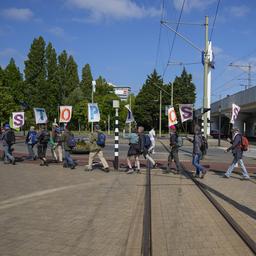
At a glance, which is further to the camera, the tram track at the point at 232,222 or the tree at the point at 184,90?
the tree at the point at 184,90

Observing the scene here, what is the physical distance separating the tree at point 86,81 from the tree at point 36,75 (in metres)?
16.6

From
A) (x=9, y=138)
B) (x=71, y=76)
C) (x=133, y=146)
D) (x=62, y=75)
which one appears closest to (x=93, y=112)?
(x=9, y=138)

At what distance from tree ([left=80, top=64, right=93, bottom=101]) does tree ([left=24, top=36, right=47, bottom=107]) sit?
16644 millimetres

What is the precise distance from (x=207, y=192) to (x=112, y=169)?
20.5 feet

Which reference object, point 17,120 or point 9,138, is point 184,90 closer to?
point 17,120

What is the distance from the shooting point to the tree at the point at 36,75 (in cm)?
8181

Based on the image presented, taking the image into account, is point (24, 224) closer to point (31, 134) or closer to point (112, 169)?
point (112, 169)

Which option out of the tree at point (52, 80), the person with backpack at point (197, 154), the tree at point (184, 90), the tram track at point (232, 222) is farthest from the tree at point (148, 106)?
the tram track at point (232, 222)

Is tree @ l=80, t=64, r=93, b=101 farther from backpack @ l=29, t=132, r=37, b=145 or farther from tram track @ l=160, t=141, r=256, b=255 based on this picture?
tram track @ l=160, t=141, r=256, b=255

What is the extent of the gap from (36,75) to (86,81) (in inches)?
857

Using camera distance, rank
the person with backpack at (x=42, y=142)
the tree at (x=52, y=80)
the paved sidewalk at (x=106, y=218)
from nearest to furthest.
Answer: the paved sidewalk at (x=106, y=218) → the person with backpack at (x=42, y=142) → the tree at (x=52, y=80)

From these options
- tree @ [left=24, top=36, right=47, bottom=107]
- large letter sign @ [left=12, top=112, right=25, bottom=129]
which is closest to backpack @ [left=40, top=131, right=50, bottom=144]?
large letter sign @ [left=12, top=112, right=25, bottom=129]

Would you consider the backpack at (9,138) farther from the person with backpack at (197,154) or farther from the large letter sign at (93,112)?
the person with backpack at (197,154)

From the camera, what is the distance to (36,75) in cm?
8338
